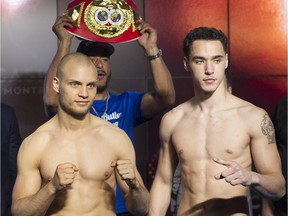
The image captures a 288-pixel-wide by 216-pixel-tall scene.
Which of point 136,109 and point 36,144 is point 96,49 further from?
point 36,144

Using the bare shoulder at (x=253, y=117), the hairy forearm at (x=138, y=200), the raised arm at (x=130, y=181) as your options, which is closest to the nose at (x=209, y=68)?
the bare shoulder at (x=253, y=117)

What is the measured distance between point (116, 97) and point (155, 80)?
260 mm

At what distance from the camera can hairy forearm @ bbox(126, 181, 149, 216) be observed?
3.59 metres

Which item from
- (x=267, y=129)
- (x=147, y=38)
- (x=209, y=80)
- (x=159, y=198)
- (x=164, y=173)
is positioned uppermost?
(x=147, y=38)

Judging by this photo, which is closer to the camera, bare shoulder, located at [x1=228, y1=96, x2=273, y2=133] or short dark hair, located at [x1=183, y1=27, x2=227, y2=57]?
bare shoulder, located at [x1=228, y1=96, x2=273, y2=133]

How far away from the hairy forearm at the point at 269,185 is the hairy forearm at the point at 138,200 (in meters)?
0.50

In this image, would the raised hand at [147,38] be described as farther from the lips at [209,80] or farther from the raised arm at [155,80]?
the lips at [209,80]

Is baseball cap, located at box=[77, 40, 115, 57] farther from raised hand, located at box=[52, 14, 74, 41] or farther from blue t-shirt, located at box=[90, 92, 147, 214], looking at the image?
blue t-shirt, located at box=[90, 92, 147, 214]

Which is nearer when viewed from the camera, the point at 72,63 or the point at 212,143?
the point at 72,63

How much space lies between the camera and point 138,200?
11.9 feet

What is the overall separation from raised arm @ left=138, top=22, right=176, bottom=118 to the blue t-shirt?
4 centimetres

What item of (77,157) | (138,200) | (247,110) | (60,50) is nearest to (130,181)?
(138,200)

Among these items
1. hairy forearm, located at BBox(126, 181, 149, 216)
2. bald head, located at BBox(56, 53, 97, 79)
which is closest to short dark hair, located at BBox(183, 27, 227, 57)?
bald head, located at BBox(56, 53, 97, 79)

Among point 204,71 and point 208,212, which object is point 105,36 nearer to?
point 204,71
